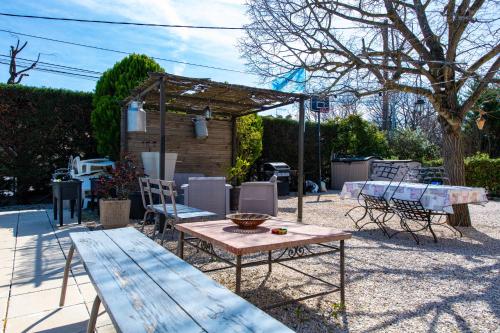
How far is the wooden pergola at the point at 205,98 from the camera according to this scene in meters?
5.12

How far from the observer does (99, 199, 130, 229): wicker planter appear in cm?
487

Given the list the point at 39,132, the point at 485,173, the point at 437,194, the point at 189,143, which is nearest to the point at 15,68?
the point at 39,132

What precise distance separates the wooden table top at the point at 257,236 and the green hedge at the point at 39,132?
→ 568 cm

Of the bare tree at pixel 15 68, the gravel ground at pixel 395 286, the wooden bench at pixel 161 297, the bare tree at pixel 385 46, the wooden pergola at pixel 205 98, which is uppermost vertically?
the bare tree at pixel 15 68

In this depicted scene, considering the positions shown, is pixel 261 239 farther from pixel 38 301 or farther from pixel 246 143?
pixel 246 143

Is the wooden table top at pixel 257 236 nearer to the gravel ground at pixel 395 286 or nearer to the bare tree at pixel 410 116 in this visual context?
the gravel ground at pixel 395 286

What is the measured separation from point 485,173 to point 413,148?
10.4ft

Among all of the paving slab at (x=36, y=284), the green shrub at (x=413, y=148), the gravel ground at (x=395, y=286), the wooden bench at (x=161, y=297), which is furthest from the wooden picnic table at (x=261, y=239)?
the green shrub at (x=413, y=148)

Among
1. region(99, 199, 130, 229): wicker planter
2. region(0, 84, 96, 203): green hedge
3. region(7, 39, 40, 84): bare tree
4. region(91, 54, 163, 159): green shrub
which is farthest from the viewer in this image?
region(7, 39, 40, 84): bare tree

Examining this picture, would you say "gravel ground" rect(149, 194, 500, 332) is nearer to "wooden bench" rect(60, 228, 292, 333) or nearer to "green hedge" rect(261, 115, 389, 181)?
"wooden bench" rect(60, 228, 292, 333)

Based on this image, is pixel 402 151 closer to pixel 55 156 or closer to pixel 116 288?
pixel 55 156

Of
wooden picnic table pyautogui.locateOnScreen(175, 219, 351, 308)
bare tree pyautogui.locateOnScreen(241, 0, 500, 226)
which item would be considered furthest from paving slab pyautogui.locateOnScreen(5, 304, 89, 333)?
bare tree pyautogui.locateOnScreen(241, 0, 500, 226)

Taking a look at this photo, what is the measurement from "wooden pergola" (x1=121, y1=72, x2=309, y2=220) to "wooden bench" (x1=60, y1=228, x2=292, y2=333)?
3317 millimetres

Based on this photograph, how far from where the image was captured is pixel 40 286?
8.93 feet
